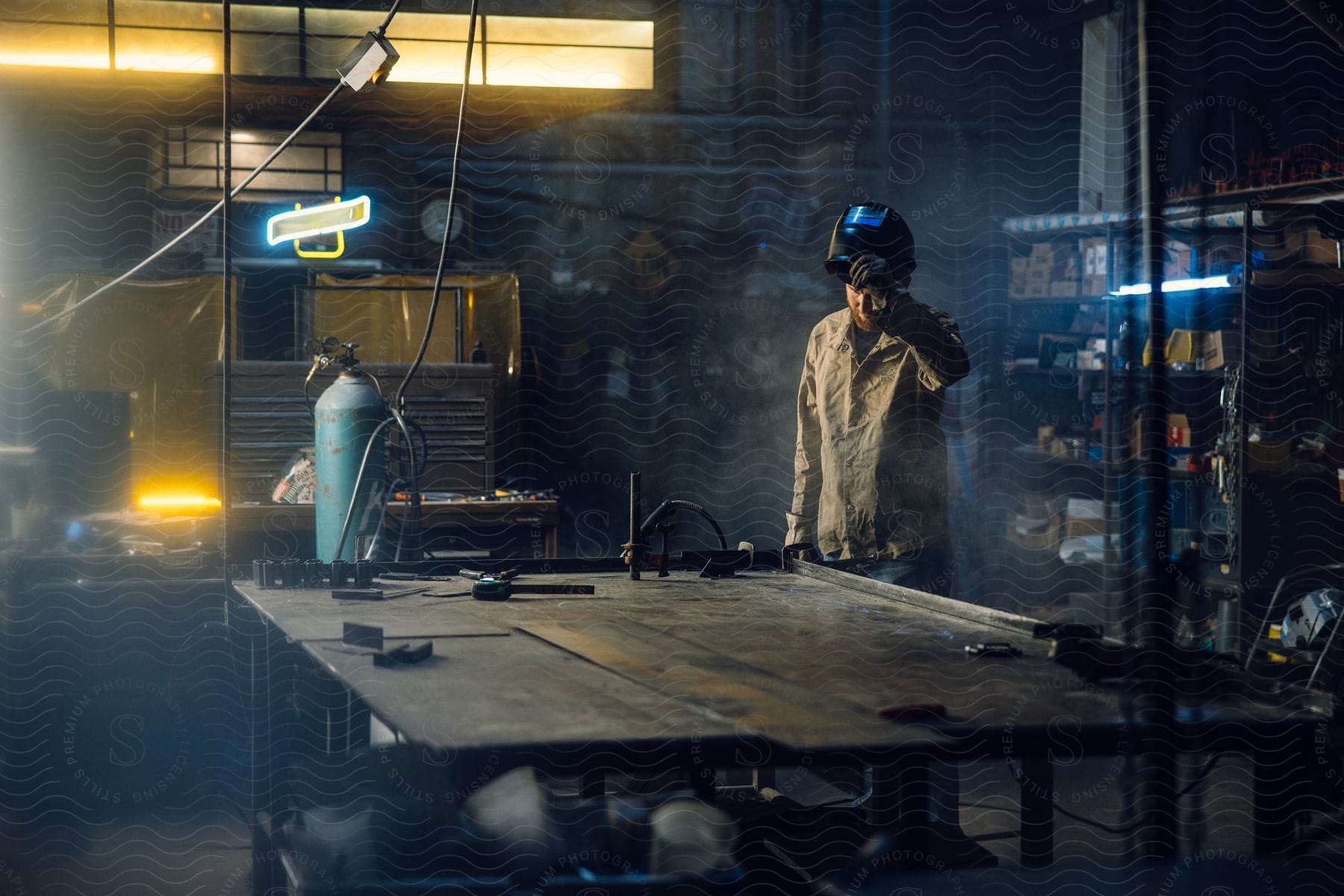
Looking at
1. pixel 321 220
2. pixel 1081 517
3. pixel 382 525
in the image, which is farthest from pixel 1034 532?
pixel 321 220

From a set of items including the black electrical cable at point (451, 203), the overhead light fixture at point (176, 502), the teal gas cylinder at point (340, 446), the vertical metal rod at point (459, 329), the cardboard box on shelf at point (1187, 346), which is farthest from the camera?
the vertical metal rod at point (459, 329)

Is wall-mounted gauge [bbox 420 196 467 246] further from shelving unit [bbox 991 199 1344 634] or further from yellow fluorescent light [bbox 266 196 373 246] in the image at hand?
yellow fluorescent light [bbox 266 196 373 246]

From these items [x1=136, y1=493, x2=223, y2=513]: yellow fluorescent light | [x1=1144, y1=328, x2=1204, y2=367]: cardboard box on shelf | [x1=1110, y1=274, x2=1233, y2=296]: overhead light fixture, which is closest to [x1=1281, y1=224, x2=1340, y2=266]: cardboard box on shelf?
[x1=1110, y1=274, x2=1233, y2=296]: overhead light fixture

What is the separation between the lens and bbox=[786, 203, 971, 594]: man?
119 inches

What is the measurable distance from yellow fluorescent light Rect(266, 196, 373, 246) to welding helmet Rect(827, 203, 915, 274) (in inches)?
45.1

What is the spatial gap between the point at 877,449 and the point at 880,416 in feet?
0.28

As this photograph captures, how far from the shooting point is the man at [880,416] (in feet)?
9.92

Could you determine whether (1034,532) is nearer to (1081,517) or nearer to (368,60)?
(1081,517)

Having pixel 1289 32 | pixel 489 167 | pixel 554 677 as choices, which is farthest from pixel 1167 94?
pixel 489 167

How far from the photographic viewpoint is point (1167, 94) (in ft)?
3.43

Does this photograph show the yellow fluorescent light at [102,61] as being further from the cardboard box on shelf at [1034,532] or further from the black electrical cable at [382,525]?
the cardboard box on shelf at [1034,532]

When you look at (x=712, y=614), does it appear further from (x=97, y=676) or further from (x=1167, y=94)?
(x=97, y=676)

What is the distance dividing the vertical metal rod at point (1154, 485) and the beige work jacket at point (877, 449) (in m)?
1.97

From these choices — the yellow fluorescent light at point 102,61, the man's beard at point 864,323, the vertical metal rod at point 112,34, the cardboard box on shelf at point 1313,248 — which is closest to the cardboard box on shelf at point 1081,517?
the cardboard box on shelf at point 1313,248
